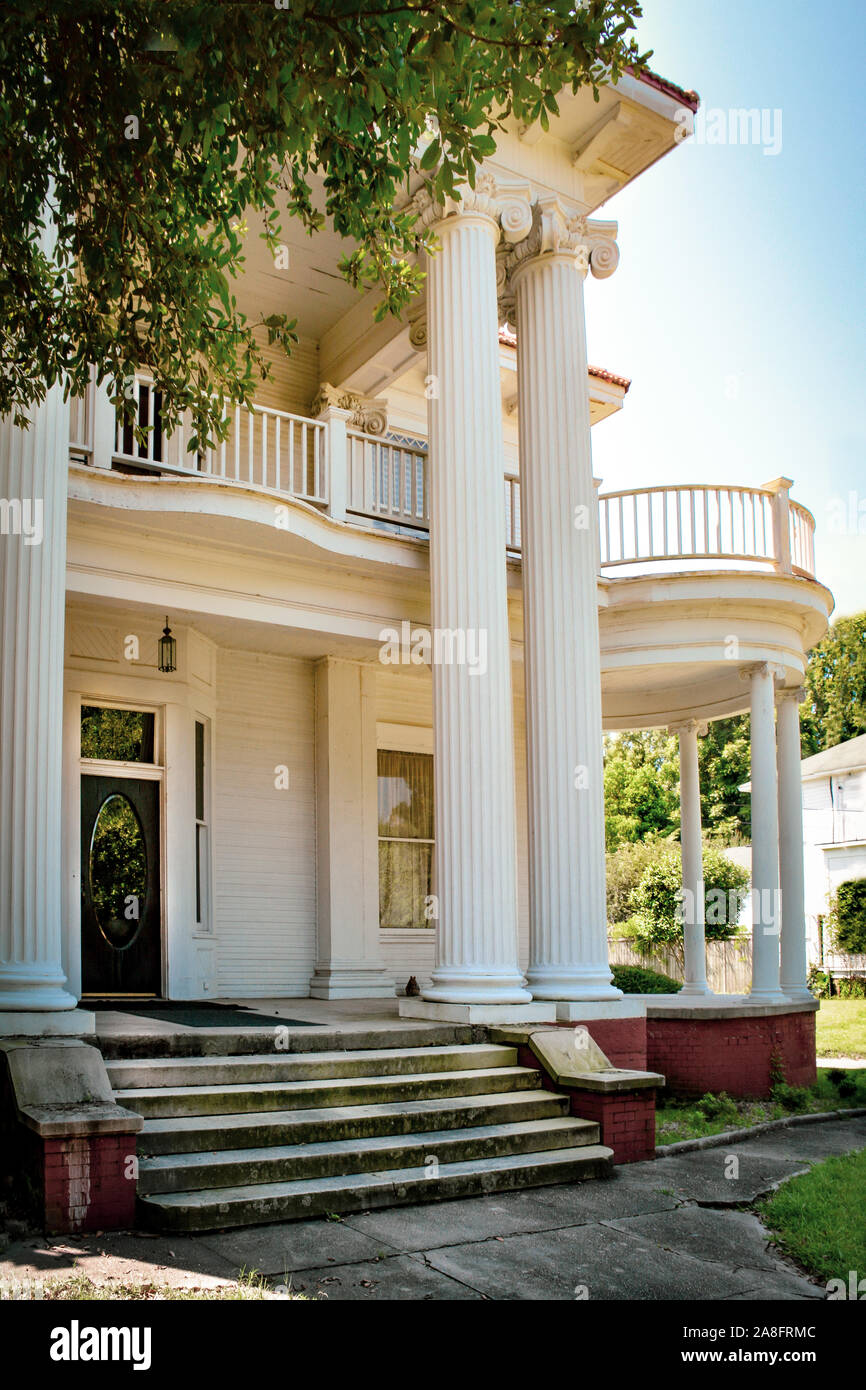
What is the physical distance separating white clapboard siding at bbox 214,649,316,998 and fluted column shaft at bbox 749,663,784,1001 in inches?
214

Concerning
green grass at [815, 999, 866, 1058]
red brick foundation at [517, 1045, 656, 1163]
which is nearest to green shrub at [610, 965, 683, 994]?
green grass at [815, 999, 866, 1058]

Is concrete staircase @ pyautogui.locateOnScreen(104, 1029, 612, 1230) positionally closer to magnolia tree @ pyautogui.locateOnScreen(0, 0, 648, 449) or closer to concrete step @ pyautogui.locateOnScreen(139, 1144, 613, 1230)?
concrete step @ pyautogui.locateOnScreen(139, 1144, 613, 1230)

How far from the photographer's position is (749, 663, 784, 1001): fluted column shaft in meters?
14.0

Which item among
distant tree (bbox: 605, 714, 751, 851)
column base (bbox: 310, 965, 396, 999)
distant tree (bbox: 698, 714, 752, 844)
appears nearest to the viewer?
column base (bbox: 310, 965, 396, 999)

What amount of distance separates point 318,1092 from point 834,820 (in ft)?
127

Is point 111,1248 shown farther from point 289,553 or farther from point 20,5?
point 289,553

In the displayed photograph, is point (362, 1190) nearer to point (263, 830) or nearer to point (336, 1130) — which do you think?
point (336, 1130)

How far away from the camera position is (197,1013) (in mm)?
9805

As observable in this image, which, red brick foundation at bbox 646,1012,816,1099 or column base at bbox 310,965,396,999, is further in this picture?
red brick foundation at bbox 646,1012,816,1099

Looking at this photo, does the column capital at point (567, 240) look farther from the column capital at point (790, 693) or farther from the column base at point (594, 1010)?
the column base at point (594, 1010)

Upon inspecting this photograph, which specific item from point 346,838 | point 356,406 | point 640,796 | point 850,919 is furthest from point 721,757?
point 346,838

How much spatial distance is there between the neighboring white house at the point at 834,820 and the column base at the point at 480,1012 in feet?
100
